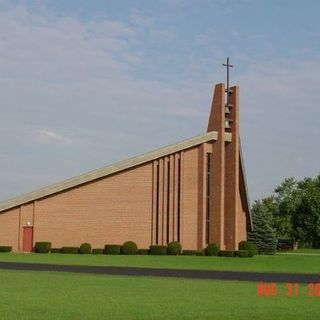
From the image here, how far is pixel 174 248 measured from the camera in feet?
168

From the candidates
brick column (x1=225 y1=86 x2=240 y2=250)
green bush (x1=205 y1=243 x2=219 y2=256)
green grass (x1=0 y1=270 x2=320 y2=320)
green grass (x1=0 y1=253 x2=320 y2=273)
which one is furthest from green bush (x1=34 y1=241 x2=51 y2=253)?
green grass (x1=0 y1=270 x2=320 y2=320)

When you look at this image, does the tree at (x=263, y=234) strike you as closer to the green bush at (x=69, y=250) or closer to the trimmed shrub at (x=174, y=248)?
the trimmed shrub at (x=174, y=248)

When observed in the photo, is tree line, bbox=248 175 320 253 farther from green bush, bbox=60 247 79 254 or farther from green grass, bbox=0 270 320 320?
green grass, bbox=0 270 320 320

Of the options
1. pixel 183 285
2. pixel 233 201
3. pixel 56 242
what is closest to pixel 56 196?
pixel 56 242

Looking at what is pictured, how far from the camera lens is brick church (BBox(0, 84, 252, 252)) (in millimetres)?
50594

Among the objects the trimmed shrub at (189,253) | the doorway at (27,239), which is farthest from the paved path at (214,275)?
the trimmed shrub at (189,253)

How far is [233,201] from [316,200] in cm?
3604

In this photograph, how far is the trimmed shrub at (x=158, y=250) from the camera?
50.6 m

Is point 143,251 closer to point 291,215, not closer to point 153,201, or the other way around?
point 153,201

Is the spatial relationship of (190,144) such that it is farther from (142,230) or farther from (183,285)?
(183,285)

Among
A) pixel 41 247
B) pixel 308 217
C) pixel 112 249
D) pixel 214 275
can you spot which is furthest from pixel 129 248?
pixel 308 217

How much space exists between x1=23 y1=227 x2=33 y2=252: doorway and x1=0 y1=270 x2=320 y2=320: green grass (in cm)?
3079

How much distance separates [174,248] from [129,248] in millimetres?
3548

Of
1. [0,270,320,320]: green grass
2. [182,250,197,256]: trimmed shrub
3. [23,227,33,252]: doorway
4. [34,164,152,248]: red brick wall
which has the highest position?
[34,164,152,248]: red brick wall
